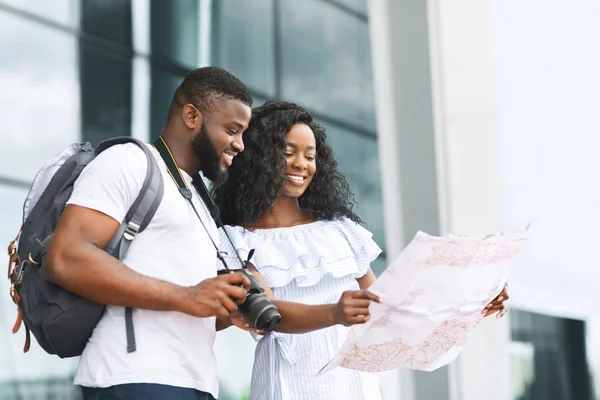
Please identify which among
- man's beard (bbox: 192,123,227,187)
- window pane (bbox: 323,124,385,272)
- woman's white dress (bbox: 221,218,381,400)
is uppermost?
window pane (bbox: 323,124,385,272)

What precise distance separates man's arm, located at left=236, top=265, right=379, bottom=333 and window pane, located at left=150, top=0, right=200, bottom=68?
3048mm

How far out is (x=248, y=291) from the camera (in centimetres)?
240

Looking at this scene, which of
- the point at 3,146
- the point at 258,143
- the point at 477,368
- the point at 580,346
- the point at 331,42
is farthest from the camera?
the point at 580,346

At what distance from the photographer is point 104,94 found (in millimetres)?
5215

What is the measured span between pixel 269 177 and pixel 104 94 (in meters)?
2.43

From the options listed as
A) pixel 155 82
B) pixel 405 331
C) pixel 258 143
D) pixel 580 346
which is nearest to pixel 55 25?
pixel 155 82

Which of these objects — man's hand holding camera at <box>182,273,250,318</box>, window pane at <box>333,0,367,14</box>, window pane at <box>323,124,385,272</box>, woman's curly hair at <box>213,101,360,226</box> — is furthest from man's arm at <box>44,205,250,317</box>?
window pane at <box>333,0,367,14</box>

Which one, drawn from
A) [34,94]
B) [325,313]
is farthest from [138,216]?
[34,94]

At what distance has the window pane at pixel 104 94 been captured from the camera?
5133 millimetres

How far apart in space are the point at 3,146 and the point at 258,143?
83.9 inches

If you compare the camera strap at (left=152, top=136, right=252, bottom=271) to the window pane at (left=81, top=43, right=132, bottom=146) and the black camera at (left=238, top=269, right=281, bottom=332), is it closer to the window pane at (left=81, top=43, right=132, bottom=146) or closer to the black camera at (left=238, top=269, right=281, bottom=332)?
the black camera at (left=238, top=269, right=281, bottom=332)

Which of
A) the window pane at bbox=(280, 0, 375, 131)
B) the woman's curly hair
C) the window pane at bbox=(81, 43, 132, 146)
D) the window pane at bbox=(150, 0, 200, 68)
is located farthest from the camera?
the window pane at bbox=(280, 0, 375, 131)

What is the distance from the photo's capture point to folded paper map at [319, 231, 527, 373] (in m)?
2.36

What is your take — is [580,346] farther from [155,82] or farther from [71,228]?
[71,228]
